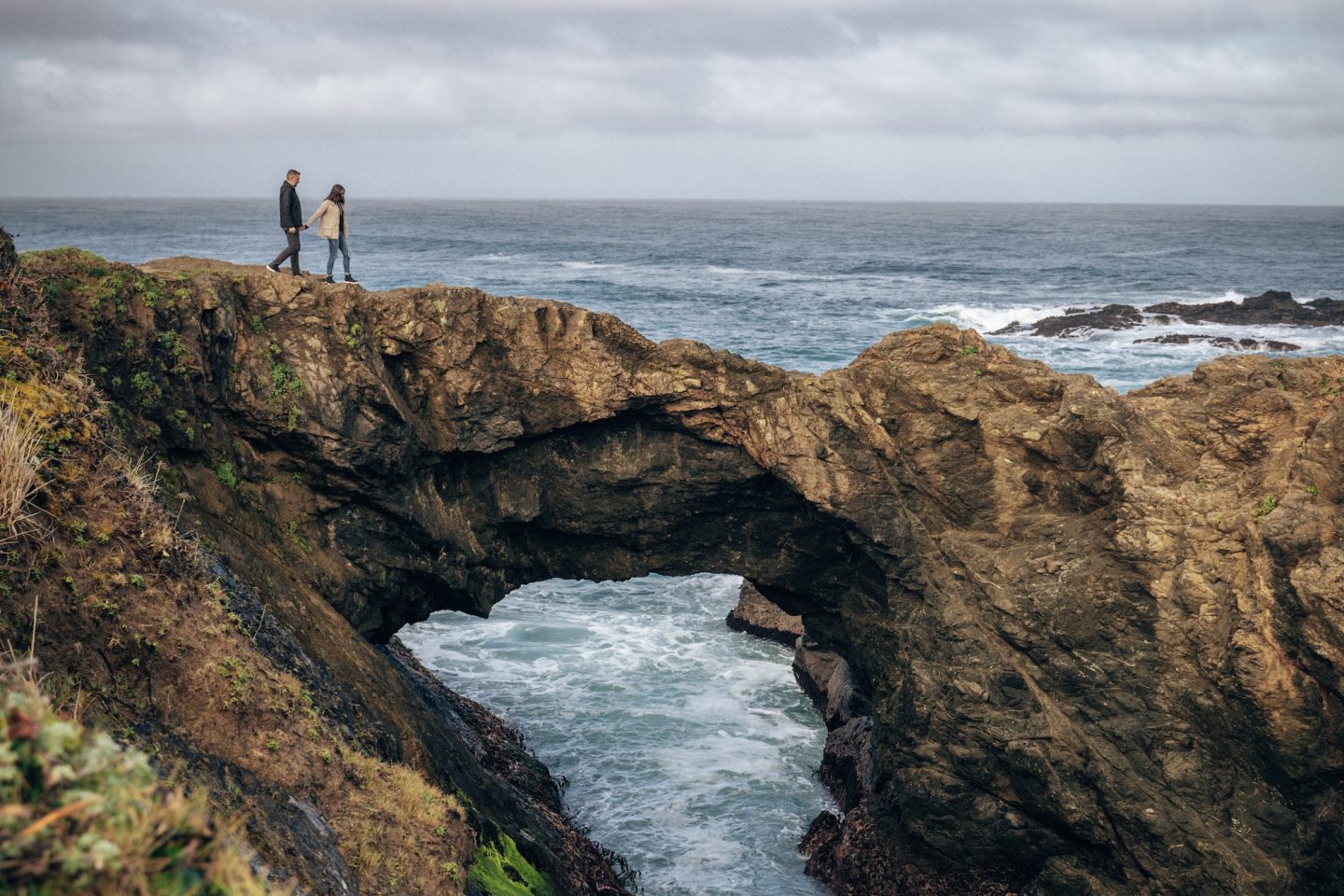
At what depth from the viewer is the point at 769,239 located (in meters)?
142

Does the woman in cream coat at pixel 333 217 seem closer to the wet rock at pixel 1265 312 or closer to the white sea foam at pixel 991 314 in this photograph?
the white sea foam at pixel 991 314

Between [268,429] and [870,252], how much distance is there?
112629 millimetres

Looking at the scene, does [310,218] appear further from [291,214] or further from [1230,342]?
[1230,342]

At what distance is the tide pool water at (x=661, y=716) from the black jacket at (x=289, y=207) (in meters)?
11.8

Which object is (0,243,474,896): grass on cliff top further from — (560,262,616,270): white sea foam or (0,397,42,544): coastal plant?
(560,262,616,270): white sea foam

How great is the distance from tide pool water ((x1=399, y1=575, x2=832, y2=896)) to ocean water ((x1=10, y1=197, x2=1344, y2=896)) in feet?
0.19

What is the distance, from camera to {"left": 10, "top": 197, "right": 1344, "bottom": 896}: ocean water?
67.9 ft

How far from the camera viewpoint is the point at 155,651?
10430 millimetres

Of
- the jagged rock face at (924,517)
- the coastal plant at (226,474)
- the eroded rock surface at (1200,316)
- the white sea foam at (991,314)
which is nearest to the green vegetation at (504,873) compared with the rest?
the jagged rock face at (924,517)

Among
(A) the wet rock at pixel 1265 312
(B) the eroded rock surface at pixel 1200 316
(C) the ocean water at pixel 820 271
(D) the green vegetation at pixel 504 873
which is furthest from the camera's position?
(A) the wet rock at pixel 1265 312

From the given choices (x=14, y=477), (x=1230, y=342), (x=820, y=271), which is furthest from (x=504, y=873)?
(x=820, y=271)

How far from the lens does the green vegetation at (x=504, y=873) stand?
513 inches

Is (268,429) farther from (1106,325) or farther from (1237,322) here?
(1237,322)

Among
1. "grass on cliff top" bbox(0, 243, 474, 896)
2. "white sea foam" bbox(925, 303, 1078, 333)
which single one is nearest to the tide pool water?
"grass on cliff top" bbox(0, 243, 474, 896)
